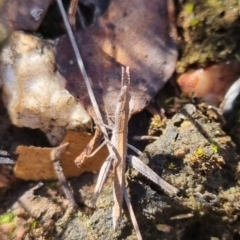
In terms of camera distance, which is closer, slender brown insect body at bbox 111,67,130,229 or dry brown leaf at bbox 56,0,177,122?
slender brown insect body at bbox 111,67,130,229

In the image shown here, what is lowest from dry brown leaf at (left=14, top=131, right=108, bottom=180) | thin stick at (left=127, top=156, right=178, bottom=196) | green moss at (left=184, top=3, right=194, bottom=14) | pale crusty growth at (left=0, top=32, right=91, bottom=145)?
thin stick at (left=127, top=156, right=178, bottom=196)

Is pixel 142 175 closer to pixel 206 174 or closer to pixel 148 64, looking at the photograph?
pixel 206 174

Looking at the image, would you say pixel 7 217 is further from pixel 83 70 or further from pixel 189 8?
pixel 189 8

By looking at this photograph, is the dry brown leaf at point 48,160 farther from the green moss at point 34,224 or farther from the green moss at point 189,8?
the green moss at point 189,8

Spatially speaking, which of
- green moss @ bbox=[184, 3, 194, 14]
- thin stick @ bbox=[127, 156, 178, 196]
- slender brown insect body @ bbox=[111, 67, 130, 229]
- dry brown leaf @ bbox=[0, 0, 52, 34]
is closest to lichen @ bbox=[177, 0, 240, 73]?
green moss @ bbox=[184, 3, 194, 14]

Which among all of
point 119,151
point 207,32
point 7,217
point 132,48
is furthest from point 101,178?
point 207,32

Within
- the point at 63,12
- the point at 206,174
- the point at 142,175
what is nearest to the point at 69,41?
the point at 63,12

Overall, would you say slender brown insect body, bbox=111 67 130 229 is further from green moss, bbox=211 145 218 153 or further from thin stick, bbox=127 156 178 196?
green moss, bbox=211 145 218 153
